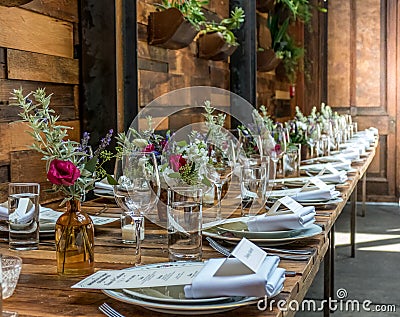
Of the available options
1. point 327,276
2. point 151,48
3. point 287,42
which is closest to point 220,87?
point 151,48

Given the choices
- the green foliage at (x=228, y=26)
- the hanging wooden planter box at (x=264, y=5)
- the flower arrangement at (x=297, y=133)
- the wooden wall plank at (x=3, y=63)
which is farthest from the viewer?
the hanging wooden planter box at (x=264, y=5)

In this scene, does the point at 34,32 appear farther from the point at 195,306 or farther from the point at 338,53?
the point at 338,53

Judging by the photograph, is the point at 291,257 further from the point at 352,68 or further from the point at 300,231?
the point at 352,68

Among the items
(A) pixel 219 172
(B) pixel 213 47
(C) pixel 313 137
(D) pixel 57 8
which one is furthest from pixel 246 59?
(A) pixel 219 172

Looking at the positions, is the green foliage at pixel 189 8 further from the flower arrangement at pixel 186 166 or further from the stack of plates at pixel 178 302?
the stack of plates at pixel 178 302

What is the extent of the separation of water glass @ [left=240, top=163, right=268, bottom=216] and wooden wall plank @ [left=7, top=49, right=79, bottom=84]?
3.93 ft

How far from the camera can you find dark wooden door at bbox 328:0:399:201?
26.2ft

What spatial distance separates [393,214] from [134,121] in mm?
4590

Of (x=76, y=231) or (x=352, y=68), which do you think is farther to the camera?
(x=352, y=68)

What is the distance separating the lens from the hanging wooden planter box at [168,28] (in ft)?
12.7

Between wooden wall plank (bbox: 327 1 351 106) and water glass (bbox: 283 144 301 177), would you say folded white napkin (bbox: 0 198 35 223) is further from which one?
wooden wall plank (bbox: 327 1 351 106)

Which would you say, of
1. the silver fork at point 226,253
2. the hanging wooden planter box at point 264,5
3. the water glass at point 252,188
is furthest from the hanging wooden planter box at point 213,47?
the silver fork at point 226,253

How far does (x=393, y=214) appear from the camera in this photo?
23.5ft

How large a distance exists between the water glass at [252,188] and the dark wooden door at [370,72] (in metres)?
6.31
